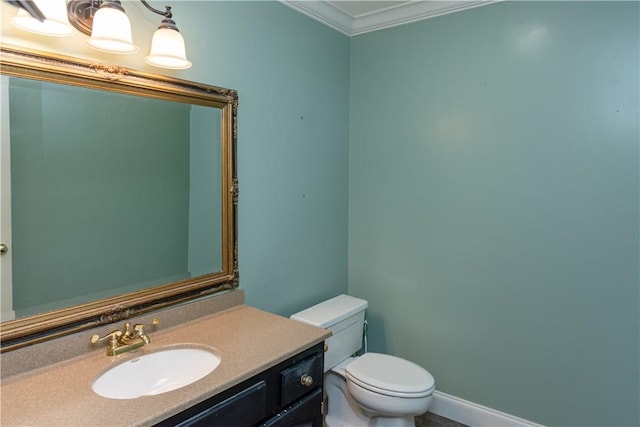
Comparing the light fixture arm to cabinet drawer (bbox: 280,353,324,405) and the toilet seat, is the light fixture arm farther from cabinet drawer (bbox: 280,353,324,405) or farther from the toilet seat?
the toilet seat

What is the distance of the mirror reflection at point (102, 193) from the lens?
121 cm

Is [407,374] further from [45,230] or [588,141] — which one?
[45,230]

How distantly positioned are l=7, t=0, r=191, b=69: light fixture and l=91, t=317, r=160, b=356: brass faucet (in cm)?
93

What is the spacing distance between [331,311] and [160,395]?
4.10 feet

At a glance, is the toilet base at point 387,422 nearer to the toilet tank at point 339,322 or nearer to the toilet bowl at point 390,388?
the toilet bowl at point 390,388

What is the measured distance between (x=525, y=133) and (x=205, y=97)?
5.11 feet

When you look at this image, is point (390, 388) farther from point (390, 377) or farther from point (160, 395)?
point (160, 395)

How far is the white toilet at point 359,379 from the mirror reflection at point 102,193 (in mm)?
791

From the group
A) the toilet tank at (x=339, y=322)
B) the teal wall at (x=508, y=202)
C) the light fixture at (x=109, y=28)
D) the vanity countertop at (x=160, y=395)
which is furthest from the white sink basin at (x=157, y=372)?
the teal wall at (x=508, y=202)

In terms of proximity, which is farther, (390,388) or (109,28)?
(390,388)

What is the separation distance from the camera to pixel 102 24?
1200mm

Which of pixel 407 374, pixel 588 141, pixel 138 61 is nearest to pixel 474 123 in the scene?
pixel 588 141

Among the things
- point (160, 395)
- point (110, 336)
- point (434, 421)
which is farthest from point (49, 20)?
point (434, 421)

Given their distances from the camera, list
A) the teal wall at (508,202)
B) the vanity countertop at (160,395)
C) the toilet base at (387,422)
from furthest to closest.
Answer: the toilet base at (387,422) < the teal wall at (508,202) < the vanity countertop at (160,395)
